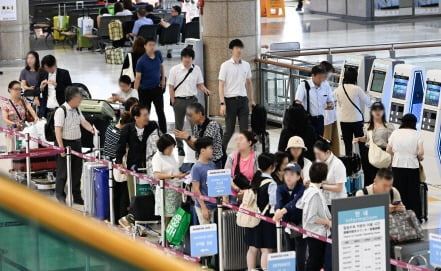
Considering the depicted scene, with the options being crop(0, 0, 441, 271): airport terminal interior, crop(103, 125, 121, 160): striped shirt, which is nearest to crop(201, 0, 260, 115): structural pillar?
crop(0, 0, 441, 271): airport terminal interior

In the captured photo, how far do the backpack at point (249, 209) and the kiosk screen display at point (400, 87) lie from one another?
5604mm

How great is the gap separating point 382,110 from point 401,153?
2.34 feet

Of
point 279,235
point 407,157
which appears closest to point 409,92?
point 407,157

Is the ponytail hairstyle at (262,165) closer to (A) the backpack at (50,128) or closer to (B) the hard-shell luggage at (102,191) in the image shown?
(B) the hard-shell luggage at (102,191)

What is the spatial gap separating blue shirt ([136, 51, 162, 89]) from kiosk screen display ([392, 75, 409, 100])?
3505 mm

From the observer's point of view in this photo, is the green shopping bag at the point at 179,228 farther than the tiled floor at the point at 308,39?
No

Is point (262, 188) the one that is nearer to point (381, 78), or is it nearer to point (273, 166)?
point (273, 166)

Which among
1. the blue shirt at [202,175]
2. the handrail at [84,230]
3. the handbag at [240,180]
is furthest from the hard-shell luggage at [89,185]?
the handrail at [84,230]

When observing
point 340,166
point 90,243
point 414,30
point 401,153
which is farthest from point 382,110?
point 414,30

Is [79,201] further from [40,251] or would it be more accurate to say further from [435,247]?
[40,251]

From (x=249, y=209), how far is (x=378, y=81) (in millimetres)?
6487

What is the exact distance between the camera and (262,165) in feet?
32.3

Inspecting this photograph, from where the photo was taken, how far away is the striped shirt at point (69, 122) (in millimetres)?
12641

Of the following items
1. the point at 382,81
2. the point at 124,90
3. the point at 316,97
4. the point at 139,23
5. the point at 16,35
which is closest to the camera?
the point at 316,97
